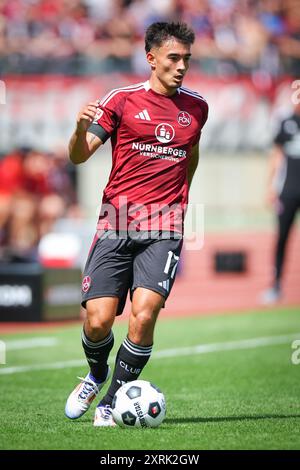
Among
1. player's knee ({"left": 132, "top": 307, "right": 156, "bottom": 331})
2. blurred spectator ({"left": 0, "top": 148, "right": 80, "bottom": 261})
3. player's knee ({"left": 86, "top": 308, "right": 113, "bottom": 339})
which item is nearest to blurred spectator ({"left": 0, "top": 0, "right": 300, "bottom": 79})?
blurred spectator ({"left": 0, "top": 148, "right": 80, "bottom": 261})

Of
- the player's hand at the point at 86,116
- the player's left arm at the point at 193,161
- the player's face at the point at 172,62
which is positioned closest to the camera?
the player's hand at the point at 86,116

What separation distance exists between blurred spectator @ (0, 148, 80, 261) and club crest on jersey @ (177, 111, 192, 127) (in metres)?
10.2

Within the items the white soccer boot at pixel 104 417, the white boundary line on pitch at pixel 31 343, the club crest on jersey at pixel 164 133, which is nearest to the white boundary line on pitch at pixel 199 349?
the white boundary line on pitch at pixel 31 343

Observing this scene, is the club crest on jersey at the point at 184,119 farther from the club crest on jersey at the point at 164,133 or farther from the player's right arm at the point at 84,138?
the player's right arm at the point at 84,138

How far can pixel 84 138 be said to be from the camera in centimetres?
658

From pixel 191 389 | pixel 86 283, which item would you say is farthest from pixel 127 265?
pixel 191 389

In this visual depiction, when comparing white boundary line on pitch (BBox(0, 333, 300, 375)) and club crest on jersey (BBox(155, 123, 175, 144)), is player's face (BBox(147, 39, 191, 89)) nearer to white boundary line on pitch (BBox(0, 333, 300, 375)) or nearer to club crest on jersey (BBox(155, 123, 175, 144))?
club crest on jersey (BBox(155, 123, 175, 144))

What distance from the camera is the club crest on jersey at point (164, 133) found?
22.4 feet

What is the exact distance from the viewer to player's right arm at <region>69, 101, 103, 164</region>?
6465 mm

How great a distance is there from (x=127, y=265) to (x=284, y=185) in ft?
28.8

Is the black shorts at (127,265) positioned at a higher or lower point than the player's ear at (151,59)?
lower

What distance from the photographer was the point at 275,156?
50.0 feet

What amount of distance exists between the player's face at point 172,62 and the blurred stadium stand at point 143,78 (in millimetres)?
12049
